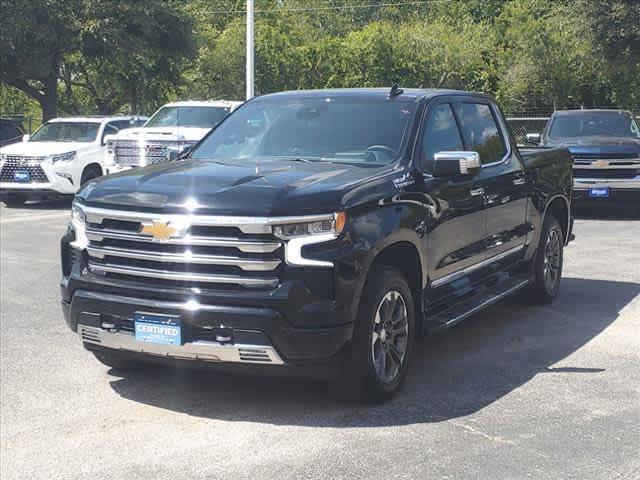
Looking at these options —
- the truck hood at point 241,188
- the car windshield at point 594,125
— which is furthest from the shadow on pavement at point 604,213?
the truck hood at point 241,188

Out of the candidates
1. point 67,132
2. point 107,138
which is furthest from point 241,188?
point 67,132

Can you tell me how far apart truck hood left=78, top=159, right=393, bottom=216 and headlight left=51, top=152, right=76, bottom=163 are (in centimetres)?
1227

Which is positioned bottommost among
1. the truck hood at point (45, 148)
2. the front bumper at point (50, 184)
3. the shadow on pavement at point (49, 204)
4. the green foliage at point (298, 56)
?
the shadow on pavement at point (49, 204)

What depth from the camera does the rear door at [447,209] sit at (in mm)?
5922

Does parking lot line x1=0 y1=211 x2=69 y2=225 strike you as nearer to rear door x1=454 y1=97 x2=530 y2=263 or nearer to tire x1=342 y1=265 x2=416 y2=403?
rear door x1=454 y1=97 x2=530 y2=263

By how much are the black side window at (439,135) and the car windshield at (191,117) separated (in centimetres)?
1154

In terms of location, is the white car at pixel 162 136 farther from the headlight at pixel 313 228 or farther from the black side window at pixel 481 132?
the headlight at pixel 313 228

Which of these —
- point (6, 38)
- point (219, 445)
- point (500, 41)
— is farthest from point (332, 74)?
point (219, 445)

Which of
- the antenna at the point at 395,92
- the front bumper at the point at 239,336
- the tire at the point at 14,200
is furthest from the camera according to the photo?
the tire at the point at 14,200

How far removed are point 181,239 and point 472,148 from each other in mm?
2870

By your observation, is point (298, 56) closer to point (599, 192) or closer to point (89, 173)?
point (89, 173)

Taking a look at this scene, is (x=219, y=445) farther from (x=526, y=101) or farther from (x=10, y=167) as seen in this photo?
(x=526, y=101)

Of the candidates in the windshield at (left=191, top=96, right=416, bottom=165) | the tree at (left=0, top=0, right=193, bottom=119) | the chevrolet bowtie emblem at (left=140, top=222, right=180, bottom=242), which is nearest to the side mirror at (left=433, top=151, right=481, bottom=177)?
the windshield at (left=191, top=96, right=416, bottom=165)

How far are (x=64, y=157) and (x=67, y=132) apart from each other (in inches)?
60.8
